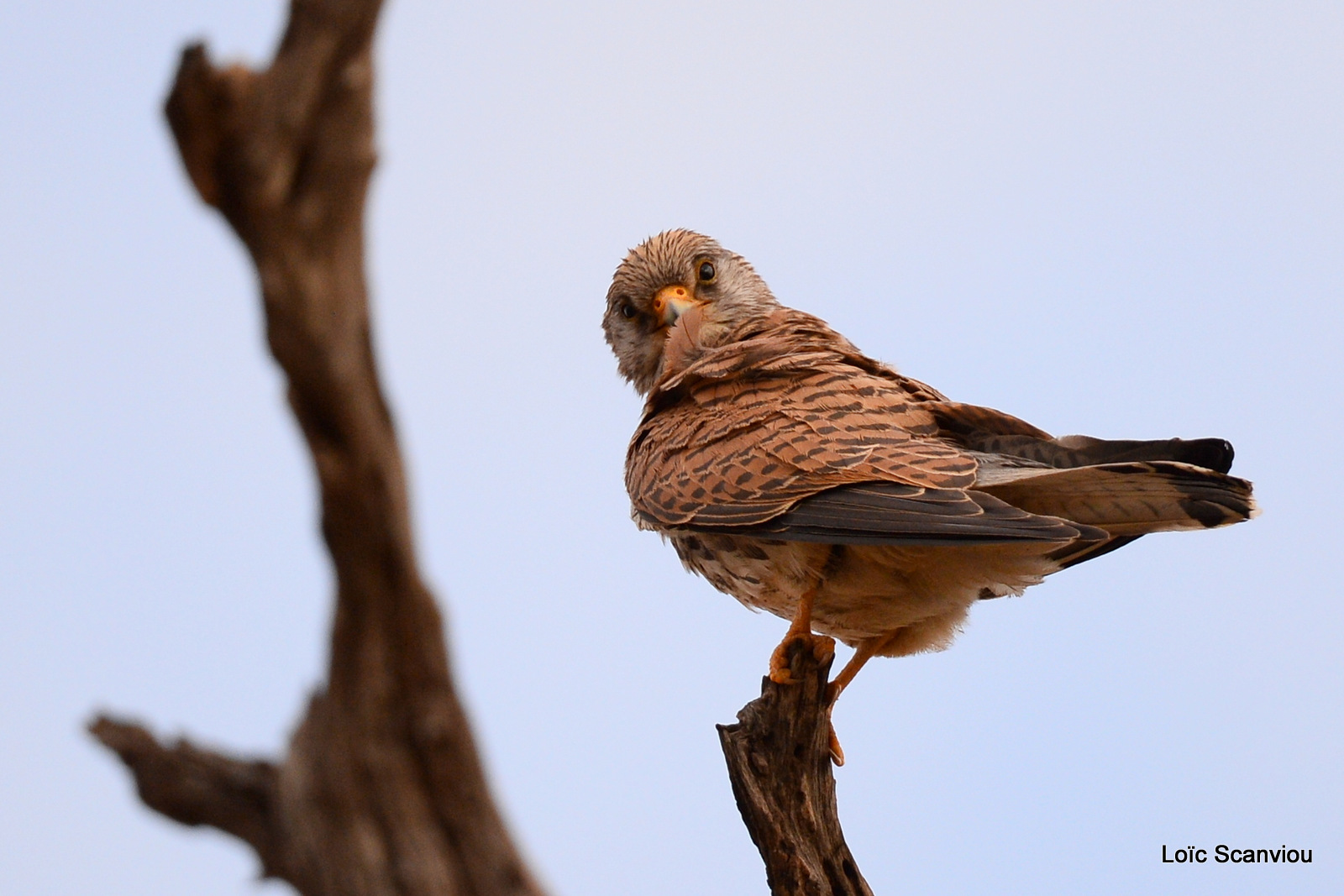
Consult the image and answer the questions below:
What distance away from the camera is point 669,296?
4777mm

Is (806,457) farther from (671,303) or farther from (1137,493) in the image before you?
(671,303)

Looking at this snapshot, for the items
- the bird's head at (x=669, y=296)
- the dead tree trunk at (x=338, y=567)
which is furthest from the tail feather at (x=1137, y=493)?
the bird's head at (x=669, y=296)

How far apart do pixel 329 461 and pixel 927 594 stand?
6.64ft

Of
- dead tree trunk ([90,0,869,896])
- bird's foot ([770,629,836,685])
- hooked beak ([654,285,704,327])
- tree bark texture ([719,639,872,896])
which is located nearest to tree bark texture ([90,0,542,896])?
dead tree trunk ([90,0,869,896])

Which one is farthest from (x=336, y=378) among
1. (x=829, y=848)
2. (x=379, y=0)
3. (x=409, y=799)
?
(x=829, y=848)

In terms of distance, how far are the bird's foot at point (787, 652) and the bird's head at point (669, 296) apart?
5.49 ft

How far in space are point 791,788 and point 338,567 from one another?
1.66m

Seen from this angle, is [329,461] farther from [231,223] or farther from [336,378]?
[231,223]

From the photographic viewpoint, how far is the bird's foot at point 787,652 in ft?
10.6

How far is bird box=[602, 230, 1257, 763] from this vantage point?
3.02 meters

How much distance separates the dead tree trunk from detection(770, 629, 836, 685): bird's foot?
48.1 inches

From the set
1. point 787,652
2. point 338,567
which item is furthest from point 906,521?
point 338,567

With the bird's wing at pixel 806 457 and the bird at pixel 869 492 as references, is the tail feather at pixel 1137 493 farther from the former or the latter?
the bird's wing at pixel 806 457

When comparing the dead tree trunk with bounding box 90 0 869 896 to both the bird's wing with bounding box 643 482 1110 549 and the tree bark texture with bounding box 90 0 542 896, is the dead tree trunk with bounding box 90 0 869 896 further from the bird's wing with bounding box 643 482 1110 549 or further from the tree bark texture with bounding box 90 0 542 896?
the bird's wing with bounding box 643 482 1110 549
